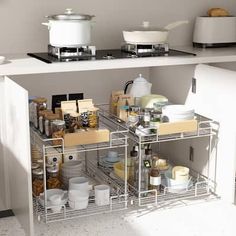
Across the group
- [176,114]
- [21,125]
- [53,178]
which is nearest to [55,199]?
[53,178]

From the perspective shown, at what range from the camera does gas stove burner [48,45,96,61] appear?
2250 millimetres

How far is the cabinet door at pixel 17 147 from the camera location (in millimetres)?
1819

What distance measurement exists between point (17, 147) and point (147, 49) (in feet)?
2.76

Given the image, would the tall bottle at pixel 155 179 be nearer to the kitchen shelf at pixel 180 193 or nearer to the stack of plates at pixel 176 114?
the kitchen shelf at pixel 180 193

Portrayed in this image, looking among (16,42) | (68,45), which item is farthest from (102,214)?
(16,42)

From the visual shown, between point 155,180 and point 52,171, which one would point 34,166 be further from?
point 155,180

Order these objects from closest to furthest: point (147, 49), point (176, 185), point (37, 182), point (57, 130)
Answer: point (57, 130), point (37, 182), point (176, 185), point (147, 49)

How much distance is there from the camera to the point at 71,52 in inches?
89.4

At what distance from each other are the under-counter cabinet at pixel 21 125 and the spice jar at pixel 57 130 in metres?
0.17

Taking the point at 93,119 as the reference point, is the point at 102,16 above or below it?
above

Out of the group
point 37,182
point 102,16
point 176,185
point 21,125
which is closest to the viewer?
point 21,125

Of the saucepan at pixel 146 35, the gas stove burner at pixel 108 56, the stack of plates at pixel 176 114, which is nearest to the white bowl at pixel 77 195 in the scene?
the stack of plates at pixel 176 114

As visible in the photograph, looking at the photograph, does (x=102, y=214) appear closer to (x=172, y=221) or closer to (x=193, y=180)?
(x=172, y=221)

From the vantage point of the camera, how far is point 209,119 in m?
2.31
